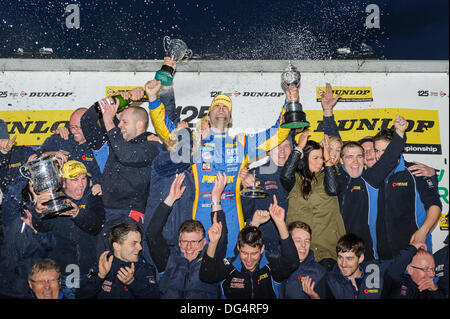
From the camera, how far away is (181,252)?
13.6ft

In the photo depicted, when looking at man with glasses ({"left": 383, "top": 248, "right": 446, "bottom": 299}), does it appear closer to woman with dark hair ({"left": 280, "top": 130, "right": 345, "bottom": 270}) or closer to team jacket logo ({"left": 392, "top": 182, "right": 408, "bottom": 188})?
woman with dark hair ({"left": 280, "top": 130, "right": 345, "bottom": 270})

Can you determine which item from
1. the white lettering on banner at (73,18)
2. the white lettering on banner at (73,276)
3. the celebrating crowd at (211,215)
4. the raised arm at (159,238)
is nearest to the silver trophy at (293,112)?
the celebrating crowd at (211,215)

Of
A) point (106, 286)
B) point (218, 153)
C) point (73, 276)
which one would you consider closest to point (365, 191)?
point (218, 153)

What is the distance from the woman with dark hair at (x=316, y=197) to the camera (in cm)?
434

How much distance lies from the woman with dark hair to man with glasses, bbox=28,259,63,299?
7.45 feet

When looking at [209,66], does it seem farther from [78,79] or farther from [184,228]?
[184,228]

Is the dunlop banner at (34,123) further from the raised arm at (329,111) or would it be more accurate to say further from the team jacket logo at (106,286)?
the raised arm at (329,111)

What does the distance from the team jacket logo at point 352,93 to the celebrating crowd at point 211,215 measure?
37 cm

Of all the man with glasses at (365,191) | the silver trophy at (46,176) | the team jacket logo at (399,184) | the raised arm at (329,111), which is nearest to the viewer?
the silver trophy at (46,176)

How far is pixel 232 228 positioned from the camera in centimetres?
441

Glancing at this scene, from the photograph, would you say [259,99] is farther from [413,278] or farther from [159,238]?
[413,278]
